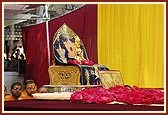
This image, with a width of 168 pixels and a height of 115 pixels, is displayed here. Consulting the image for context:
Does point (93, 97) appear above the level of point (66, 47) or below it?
below

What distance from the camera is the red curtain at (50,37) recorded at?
430cm

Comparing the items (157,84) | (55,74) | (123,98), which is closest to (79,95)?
(123,98)

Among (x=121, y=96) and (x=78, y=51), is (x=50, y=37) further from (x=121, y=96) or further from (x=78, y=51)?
(x=121, y=96)

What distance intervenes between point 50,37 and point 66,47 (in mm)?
664

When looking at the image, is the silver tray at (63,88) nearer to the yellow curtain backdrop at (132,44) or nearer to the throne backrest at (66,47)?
the throne backrest at (66,47)

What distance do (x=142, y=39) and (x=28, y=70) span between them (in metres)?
1.36

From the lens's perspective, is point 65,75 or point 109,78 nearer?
point 109,78

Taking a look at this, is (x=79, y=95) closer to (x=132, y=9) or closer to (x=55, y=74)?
(x=55, y=74)

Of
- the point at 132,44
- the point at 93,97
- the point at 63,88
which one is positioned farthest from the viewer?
the point at 132,44

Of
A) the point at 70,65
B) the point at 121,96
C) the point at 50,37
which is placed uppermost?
the point at 50,37

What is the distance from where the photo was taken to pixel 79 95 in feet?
8.30

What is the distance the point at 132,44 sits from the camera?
421cm

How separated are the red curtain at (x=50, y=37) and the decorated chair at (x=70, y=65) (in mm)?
438

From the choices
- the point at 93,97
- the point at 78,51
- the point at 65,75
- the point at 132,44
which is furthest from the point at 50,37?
the point at 93,97
